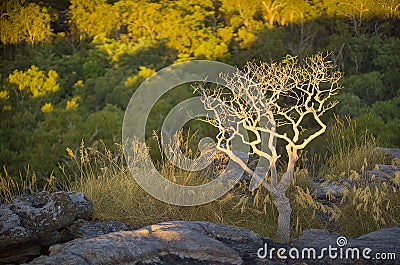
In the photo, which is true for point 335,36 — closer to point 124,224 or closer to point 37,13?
point 37,13

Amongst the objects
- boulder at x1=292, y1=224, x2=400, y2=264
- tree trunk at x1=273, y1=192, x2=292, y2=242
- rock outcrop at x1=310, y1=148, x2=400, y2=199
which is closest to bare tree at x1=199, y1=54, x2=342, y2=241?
tree trunk at x1=273, y1=192, x2=292, y2=242

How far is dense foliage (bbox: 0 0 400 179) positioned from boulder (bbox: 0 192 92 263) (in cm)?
777

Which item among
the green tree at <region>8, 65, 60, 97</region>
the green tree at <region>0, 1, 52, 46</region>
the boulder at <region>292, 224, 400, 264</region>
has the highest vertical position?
the green tree at <region>0, 1, 52, 46</region>

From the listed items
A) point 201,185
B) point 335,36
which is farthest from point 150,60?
point 201,185

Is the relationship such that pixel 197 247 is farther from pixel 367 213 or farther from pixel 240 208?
pixel 367 213

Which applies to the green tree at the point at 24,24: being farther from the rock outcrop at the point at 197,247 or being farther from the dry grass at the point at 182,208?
the rock outcrop at the point at 197,247

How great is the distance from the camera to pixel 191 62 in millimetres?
12453

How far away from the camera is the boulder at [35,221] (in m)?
3.11

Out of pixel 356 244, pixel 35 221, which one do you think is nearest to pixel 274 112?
pixel 356 244

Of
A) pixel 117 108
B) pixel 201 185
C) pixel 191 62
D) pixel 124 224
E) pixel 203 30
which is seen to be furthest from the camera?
pixel 203 30

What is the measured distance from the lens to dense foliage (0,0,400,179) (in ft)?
39.1

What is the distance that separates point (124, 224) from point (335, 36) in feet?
Answer: 35.5
